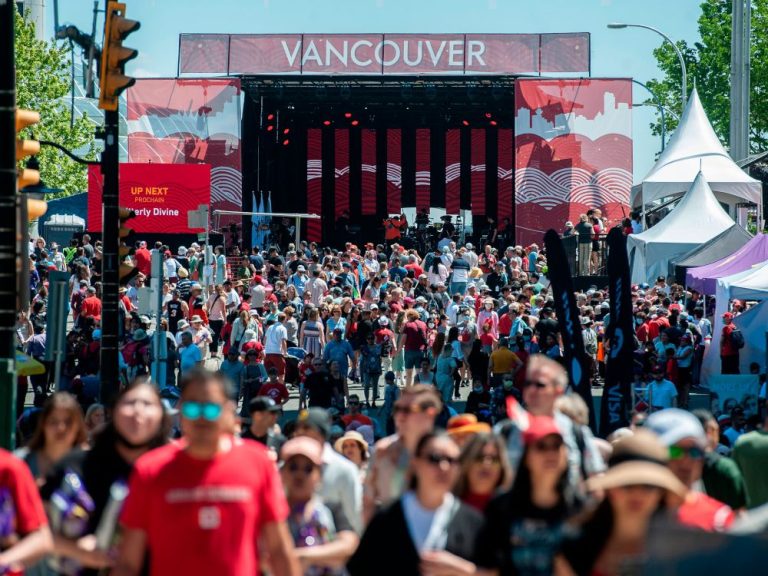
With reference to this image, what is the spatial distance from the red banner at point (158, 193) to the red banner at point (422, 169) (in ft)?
36.2

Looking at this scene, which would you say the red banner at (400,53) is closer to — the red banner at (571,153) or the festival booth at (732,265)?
the red banner at (571,153)

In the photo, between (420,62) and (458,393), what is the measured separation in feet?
68.8

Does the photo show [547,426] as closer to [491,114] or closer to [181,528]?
[181,528]

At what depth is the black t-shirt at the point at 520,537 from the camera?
521cm

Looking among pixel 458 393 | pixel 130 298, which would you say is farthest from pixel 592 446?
pixel 130 298

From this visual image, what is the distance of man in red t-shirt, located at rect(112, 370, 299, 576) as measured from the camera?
5.17m

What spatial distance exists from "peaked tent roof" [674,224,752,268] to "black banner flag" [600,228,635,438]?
43.6ft

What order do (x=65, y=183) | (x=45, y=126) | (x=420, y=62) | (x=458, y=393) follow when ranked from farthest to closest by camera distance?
1. (x=65, y=183)
2. (x=45, y=126)
3. (x=420, y=62)
4. (x=458, y=393)

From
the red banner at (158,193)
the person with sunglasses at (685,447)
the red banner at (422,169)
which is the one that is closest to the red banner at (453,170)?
the red banner at (422,169)

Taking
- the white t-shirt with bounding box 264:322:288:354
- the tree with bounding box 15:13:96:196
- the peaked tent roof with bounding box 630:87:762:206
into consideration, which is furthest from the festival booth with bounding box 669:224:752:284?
the tree with bounding box 15:13:96:196

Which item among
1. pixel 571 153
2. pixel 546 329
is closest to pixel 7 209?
pixel 546 329

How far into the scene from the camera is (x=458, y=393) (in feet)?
76.1

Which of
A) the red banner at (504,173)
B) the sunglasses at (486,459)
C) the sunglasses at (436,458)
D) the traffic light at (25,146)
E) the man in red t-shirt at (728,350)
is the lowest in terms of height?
the man in red t-shirt at (728,350)

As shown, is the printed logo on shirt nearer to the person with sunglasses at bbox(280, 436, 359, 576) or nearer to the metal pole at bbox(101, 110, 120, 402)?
the person with sunglasses at bbox(280, 436, 359, 576)
